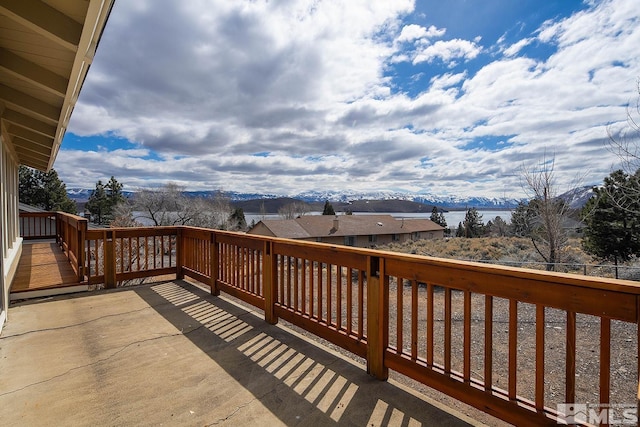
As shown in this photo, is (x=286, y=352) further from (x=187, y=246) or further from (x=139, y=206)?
(x=139, y=206)

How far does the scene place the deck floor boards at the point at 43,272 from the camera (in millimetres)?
4941

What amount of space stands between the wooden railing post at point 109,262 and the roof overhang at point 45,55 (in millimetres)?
1946

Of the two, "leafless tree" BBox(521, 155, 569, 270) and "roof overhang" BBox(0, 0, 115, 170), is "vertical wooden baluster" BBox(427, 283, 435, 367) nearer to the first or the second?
"roof overhang" BBox(0, 0, 115, 170)

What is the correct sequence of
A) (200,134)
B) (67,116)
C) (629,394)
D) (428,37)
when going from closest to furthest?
(629,394) → (67,116) → (428,37) → (200,134)

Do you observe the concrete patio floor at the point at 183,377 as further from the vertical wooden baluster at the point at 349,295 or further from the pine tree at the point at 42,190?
the pine tree at the point at 42,190

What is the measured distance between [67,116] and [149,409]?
179 inches

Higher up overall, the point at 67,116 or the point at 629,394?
the point at 67,116

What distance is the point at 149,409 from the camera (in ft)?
7.04

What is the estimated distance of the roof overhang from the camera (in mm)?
2488

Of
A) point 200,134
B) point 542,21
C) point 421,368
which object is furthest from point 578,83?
point 200,134

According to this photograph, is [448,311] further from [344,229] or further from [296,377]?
[344,229]

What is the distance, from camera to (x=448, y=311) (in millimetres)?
2088

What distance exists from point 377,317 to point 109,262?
4.87m

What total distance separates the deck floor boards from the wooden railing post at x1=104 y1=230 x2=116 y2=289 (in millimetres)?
447
